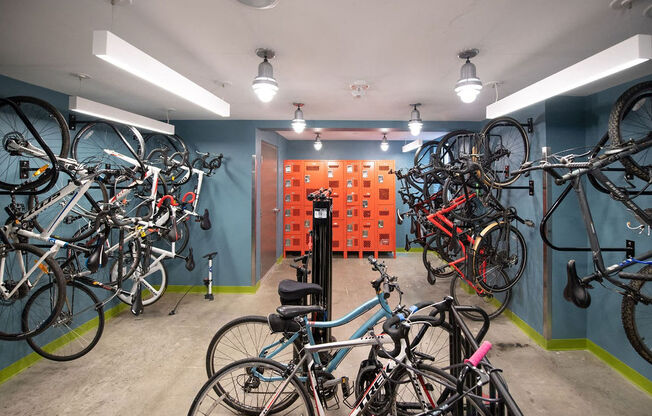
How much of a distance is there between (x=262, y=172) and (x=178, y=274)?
80.3 inches

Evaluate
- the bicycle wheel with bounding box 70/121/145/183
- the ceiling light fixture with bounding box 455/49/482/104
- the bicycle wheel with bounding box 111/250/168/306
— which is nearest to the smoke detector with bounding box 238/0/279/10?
the ceiling light fixture with bounding box 455/49/482/104

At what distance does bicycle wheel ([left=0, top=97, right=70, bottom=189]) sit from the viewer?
2.05 metres

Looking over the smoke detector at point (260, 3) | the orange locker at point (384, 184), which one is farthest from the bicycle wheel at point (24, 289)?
the orange locker at point (384, 184)

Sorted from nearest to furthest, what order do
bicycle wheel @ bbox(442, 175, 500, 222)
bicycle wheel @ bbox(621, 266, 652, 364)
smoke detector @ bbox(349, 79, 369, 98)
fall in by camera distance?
1. bicycle wheel @ bbox(621, 266, 652, 364)
2. smoke detector @ bbox(349, 79, 369, 98)
3. bicycle wheel @ bbox(442, 175, 500, 222)

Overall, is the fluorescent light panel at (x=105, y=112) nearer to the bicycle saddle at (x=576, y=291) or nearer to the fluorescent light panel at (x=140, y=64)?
the fluorescent light panel at (x=140, y=64)

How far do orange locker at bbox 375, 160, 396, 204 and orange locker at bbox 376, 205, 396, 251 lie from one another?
0.22 meters

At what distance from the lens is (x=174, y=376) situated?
255cm

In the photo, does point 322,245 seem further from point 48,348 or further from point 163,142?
point 163,142

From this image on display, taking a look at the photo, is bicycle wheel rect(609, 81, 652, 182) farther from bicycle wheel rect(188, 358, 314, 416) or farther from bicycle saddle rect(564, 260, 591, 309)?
bicycle wheel rect(188, 358, 314, 416)

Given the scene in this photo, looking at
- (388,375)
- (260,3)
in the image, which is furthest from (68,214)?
(388,375)

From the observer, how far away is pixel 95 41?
136 centimetres

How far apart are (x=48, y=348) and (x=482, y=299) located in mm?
5060

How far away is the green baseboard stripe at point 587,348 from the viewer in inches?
96.8

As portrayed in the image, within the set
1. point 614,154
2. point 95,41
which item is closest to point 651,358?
point 614,154
